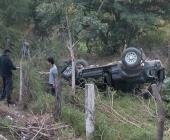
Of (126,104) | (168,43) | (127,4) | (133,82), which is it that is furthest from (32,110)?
(168,43)

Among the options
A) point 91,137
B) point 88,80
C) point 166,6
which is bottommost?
point 91,137

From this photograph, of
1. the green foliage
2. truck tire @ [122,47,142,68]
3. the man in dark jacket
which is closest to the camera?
the man in dark jacket

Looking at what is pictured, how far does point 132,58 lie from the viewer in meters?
15.5

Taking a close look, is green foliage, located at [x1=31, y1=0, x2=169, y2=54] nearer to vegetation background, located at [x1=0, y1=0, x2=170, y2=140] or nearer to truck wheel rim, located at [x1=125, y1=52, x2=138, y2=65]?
vegetation background, located at [x1=0, y1=0, x2=170, y2=140]

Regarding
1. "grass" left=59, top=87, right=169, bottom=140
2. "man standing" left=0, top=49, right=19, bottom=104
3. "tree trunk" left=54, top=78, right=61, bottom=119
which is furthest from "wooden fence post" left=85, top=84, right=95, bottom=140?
"man standing" left=0, top=49, right=19, bottom=104

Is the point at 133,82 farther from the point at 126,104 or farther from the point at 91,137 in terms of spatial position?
the point at 91,137

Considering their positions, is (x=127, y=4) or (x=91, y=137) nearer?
(x=91, y=137)

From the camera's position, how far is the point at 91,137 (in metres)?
11.3

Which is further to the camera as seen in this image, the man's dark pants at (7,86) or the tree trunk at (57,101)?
the man's dark pants at (7,86)

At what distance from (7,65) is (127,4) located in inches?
319

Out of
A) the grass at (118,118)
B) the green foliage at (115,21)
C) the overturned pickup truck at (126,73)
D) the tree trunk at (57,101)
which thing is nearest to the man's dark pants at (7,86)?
the grass at (118,118)

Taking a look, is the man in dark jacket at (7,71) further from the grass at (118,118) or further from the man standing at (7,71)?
the grass at (118,118)

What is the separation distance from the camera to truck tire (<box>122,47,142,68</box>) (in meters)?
15.5

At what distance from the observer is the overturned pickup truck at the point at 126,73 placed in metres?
15.6
